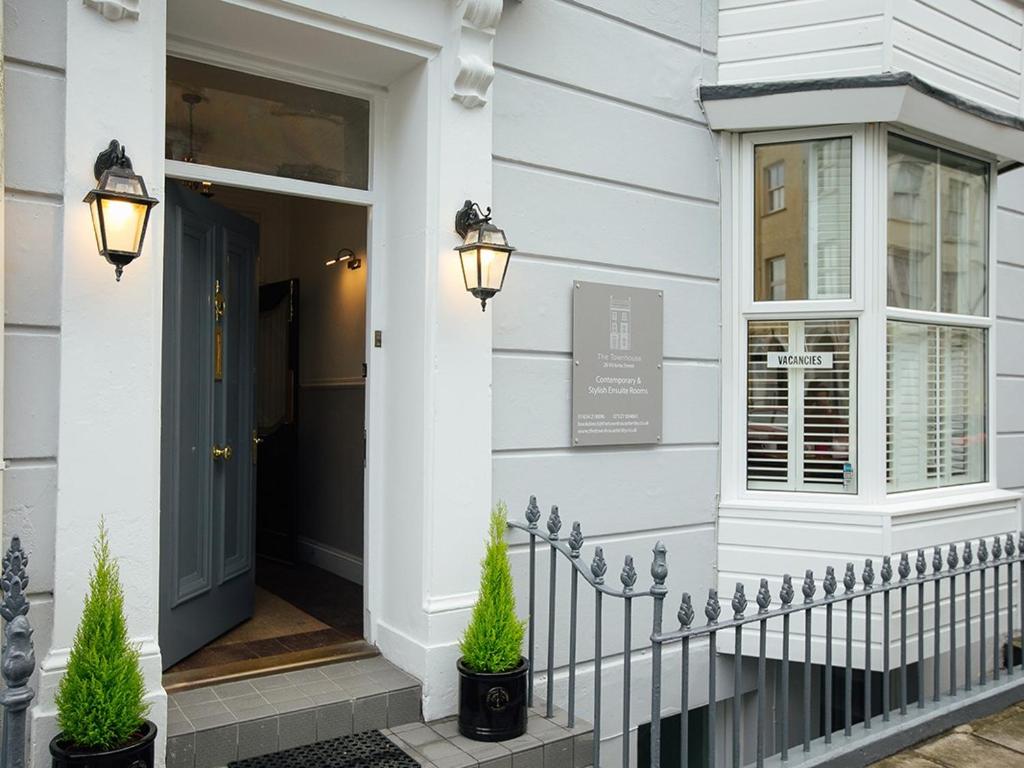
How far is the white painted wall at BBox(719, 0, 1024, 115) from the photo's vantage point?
4.69 meters

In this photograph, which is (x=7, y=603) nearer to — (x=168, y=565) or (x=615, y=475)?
(x=168, y=565)

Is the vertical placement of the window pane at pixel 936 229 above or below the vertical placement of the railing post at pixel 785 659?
above

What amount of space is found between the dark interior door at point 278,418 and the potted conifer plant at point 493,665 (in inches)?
131

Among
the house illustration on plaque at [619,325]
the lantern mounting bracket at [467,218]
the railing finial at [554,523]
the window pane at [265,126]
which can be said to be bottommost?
the railing finial at [554,523]

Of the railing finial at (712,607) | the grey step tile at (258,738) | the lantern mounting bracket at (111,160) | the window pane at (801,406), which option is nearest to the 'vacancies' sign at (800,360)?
the window pane at (801,406)

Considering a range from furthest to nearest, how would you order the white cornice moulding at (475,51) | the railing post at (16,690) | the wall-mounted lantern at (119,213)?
the white cornice moulding at (475,51) < the wall-mounted lantern at (119,213) < the railing post at (16,690)

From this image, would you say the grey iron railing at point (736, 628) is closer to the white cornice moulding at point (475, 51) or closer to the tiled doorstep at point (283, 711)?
the tiled doorstep at point (283, 711)

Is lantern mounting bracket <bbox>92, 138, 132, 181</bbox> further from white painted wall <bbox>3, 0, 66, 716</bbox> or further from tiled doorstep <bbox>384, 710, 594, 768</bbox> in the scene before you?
tiled doorstep <bbox>384, 710, 594, 768</bbox>

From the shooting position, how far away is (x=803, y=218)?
4957 mm

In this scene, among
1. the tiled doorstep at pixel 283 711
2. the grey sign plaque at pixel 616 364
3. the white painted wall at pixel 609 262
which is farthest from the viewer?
the grey sign plaque at pixel 616 364

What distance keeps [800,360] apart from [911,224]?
1099 mm

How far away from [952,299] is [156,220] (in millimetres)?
4617

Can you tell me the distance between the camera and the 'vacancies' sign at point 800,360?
490 cm

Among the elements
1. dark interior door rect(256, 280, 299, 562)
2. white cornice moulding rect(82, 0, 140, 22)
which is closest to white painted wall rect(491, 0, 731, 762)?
white cornice moulding rect(82, 0, 140, 22)
